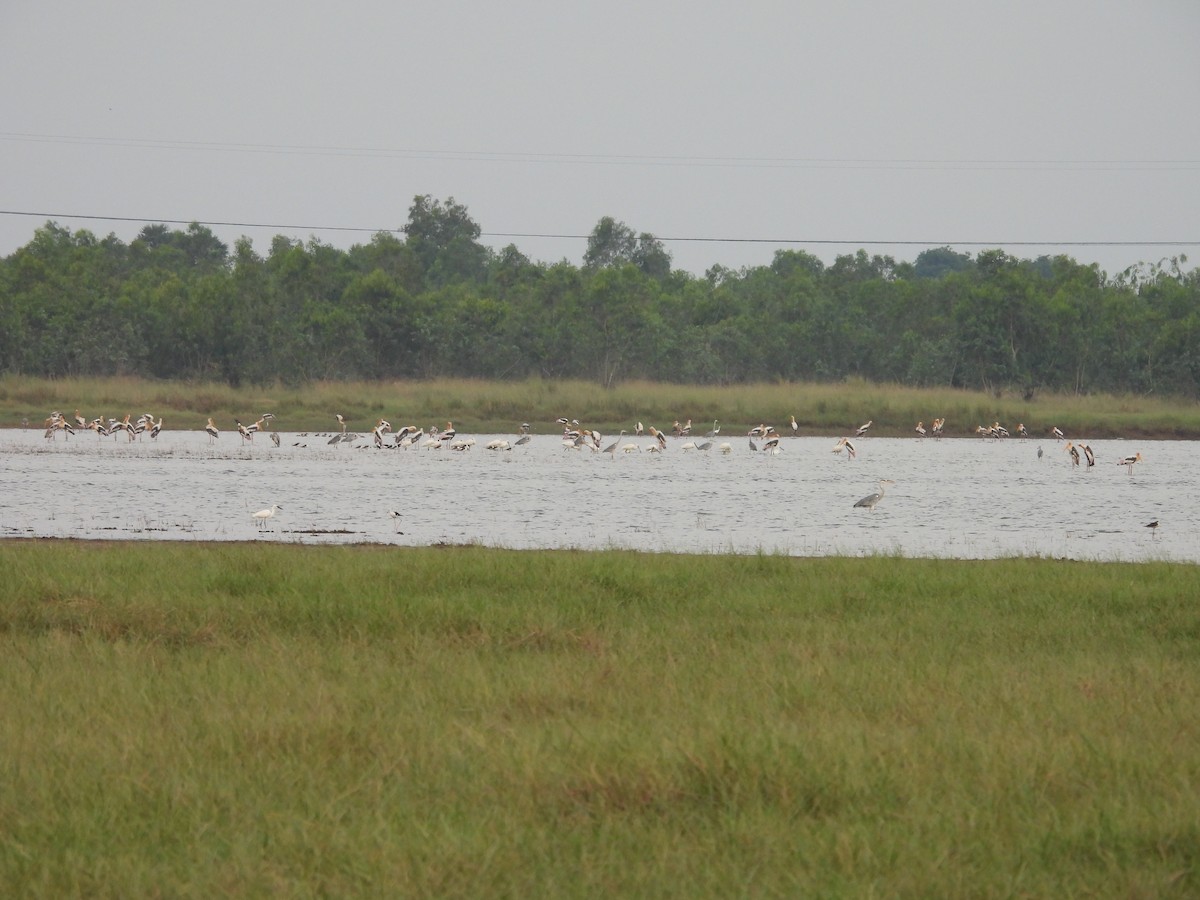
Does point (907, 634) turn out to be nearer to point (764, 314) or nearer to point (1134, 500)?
point (1134, 500)

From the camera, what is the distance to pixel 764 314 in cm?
5406

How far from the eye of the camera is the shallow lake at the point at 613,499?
45.5 ft

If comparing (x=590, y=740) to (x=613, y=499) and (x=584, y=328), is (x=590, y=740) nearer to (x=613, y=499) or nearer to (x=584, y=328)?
(x=613, y=499)

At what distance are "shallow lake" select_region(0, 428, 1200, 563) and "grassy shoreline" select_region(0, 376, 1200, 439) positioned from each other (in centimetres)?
729

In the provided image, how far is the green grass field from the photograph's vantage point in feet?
12.9

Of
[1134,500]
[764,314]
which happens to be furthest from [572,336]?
[1134,500]

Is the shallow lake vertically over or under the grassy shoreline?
under

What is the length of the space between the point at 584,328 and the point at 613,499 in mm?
29353

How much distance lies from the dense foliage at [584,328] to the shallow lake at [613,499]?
14.4m

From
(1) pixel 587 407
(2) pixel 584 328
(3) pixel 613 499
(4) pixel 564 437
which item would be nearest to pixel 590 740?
(3) pixel 613 499

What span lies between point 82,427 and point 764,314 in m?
26.9

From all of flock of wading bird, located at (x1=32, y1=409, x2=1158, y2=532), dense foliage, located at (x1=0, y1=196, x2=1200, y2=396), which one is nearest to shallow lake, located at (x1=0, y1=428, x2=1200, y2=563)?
flock of wading bird, located at (x1=32, y1=409, x2=1158, y2=532)

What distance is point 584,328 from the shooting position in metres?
48.1

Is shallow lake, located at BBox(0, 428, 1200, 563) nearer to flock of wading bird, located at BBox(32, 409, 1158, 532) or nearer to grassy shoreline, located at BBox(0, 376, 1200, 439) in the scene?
flock of wading bird, located at BBox(32, 409, 1158, 532)
